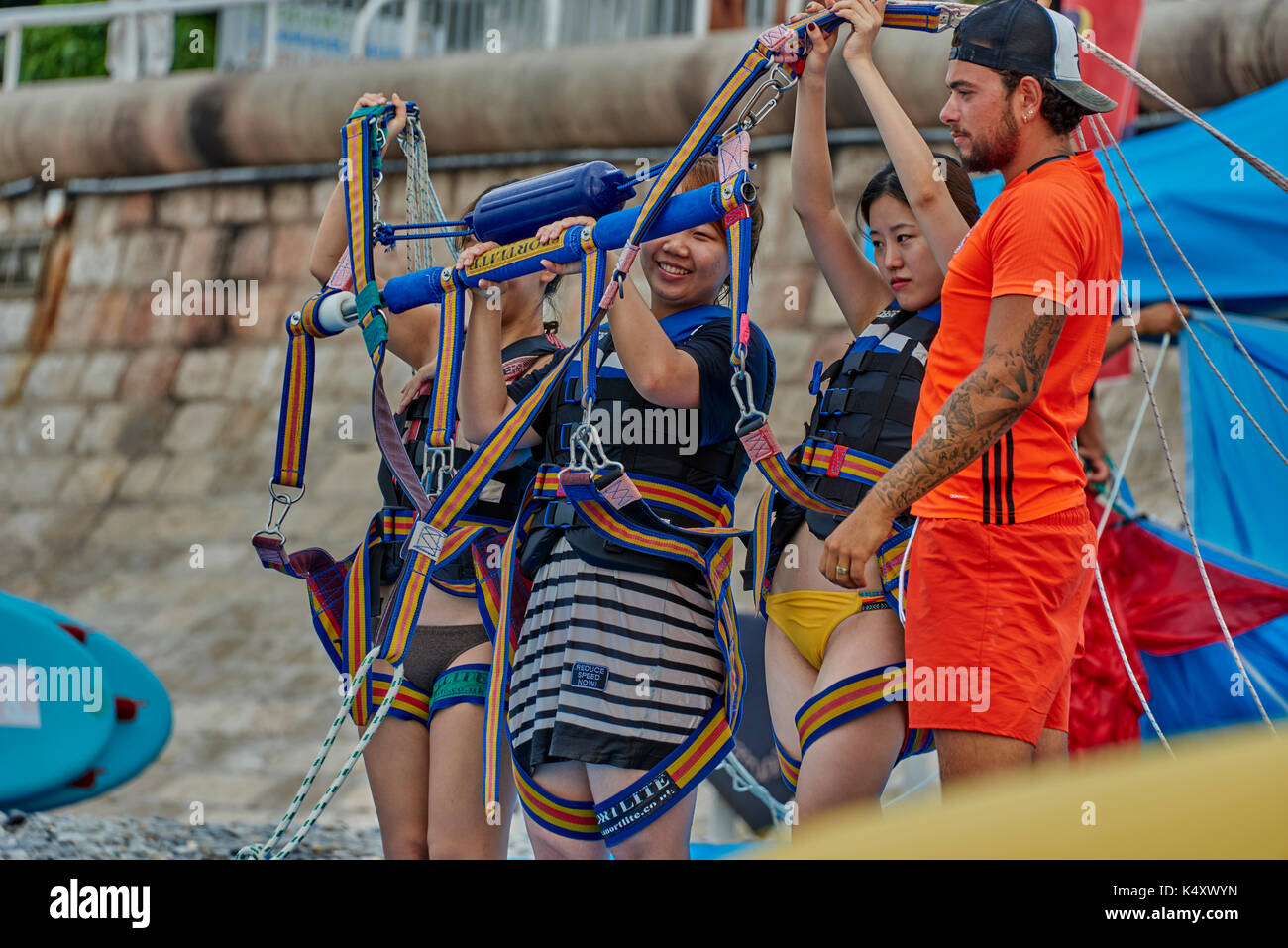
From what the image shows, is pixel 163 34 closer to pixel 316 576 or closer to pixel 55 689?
pixel 55 689

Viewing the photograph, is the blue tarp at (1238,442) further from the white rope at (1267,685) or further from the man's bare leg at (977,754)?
the man's bare leg at (977,754)

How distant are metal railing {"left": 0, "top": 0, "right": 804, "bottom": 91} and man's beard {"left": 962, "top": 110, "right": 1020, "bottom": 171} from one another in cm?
755

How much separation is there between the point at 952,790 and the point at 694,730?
589 mm

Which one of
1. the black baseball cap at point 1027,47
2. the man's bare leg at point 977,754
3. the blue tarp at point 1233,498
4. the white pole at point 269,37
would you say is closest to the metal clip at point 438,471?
the man's bare leg at point 977,754

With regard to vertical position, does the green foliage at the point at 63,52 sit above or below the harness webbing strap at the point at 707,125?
above

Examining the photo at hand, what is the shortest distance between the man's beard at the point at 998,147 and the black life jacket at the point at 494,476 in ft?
3.63

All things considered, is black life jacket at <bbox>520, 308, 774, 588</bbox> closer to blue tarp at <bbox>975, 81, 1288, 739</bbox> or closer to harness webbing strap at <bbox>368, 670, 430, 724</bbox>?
harness webbing strap at <bbox>368, 670, 430, 724</bbox>

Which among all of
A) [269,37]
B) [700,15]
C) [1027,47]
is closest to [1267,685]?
[1027,47]

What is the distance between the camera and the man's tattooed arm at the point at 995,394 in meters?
2.35

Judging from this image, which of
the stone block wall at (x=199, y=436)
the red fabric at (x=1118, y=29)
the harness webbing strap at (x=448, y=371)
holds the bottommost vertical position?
the stone block wall at (x=199, y=436)

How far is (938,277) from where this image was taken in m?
2.81

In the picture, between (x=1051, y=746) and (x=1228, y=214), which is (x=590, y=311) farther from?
(x=1228, y=214)

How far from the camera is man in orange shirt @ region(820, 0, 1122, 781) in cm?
236
